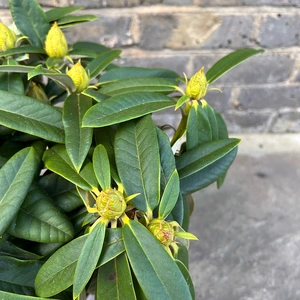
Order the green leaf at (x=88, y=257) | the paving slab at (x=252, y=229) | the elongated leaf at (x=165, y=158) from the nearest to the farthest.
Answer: the green leaf at (x=88, y=257) < the elongated leaf at (x=165, y=158) < the paving slab at (x=252, y=229)

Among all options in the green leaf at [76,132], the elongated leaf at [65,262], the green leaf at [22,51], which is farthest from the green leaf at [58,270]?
the green leaf at [22,51]

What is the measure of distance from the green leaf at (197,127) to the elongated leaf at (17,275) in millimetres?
294

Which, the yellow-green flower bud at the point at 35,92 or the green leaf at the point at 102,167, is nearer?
the green leaf at the point at 102,167

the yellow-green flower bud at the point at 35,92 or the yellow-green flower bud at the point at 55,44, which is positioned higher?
the yellow-green flower bud at the point at 55,44

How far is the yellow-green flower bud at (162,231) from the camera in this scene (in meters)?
0.46

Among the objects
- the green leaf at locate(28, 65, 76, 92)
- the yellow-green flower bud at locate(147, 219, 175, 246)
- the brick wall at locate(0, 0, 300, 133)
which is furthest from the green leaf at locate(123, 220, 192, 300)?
the brick wall at locate(0, 0, 300, 133)

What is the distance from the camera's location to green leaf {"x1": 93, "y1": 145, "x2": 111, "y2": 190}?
48cm

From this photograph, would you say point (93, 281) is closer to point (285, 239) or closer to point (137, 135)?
point (137, 135)

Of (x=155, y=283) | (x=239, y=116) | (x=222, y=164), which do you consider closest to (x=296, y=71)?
(x=239, y=116)

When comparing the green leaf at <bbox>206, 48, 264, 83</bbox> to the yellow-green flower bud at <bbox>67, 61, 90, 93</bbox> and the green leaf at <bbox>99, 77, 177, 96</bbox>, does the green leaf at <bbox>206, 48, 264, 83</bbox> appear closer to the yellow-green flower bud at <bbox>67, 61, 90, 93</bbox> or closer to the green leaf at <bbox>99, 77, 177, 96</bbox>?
the green leaf at <bbox>99, 77, 177, 96</bbox>

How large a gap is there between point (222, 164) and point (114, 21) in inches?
29.7

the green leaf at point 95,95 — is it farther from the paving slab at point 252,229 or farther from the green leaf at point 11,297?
the paving slab at point 252,229

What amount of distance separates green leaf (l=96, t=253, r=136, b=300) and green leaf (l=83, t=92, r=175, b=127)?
0.58ft

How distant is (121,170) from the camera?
19.6 inches
